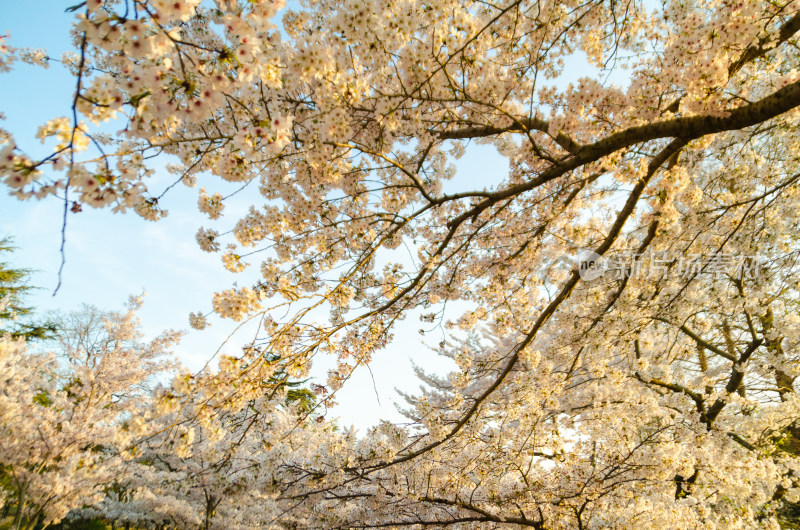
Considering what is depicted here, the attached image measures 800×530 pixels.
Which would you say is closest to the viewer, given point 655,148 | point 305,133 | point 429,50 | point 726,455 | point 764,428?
point 429,50

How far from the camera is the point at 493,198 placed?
2.89m

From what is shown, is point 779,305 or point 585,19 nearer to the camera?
point 585,19

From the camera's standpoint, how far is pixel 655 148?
13.7 ft

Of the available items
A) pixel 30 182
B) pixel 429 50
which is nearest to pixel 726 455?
pixel 429 50

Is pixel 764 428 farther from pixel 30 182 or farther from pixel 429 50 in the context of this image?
pixel 30 182

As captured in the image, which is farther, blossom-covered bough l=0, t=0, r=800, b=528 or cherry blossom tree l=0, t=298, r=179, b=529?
cherry blossom tree l=0, t=298, r=179, b=529

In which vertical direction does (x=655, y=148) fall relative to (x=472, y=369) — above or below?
above

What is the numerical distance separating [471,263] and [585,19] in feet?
9.55

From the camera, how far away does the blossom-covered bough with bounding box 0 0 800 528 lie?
159cm

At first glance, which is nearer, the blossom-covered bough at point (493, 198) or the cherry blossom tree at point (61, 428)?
the blossom-covered bough at point (493, 198)

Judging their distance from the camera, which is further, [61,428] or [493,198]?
→ [61,428]

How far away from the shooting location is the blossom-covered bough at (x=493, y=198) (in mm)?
1592

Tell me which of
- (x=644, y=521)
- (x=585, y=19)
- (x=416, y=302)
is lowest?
(x=644, y=521)

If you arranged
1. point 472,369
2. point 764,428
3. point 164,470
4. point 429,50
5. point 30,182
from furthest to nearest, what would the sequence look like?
point 164,470 < point 764,428 < point 472,369 < point 429,50 < point 30,182
